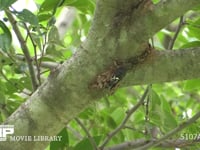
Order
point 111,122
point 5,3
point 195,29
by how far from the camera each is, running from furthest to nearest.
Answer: point 111,122 → point 195,29 → point 5,3

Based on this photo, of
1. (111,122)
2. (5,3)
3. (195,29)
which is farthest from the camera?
(111,122)

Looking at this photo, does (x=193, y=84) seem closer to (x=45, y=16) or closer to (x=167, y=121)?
(x=167, y=121)

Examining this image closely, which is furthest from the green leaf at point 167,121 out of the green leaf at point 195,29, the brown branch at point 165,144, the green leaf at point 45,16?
the green leaf at point 45,16

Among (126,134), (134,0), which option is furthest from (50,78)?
(126,134)

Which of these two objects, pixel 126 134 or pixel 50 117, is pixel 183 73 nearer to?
pixel 50 117

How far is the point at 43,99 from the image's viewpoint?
667 mm

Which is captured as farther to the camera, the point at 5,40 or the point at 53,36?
the point at 53,36

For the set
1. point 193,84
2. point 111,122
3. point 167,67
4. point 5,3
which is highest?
point 5,3

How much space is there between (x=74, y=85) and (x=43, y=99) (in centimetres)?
6

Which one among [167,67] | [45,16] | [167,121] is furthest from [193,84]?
[45,16]

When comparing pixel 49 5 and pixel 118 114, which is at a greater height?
pixel 49 5

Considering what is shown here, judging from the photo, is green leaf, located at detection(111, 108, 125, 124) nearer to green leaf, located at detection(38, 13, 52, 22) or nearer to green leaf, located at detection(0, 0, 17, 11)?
green leaf, located at detection(38, 13, 52, 22)

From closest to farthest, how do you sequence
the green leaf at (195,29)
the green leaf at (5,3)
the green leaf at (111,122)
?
the green leaf at (5,3)
the green leaf at (195,29)
the green leaf at (111,122)

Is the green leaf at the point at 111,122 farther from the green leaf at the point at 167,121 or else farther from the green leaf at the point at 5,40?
the green leaf at the point at 5,40
